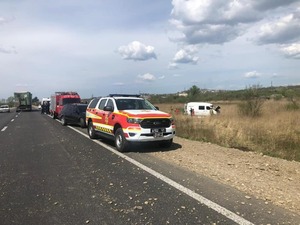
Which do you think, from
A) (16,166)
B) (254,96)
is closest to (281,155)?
(16,166)

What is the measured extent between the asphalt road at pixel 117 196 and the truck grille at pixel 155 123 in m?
1.47

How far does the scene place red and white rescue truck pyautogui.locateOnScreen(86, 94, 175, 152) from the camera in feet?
35.2

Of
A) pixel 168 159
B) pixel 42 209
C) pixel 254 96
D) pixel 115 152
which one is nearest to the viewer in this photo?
pixel 42 209

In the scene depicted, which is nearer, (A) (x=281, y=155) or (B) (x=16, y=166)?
(B) (x=16, y=166)

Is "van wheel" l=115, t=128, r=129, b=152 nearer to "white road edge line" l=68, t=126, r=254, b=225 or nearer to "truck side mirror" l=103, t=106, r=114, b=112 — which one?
"truck side mirror" l=103, t=106, r=114, b=112

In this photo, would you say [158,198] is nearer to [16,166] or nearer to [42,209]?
[42,209]

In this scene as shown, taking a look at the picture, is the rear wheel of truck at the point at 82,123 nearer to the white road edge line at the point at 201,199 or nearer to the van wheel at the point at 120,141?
the van wheel at the point at 120,141

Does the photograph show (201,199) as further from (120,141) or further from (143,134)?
(120,141)

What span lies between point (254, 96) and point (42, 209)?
28.3 metres

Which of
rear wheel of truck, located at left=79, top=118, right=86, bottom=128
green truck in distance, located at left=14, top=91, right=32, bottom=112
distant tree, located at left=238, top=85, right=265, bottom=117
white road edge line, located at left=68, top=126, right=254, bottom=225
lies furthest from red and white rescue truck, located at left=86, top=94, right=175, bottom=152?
green truck in distance, located at left=14, top=91, right=32, bottom=112

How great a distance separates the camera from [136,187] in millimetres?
6637

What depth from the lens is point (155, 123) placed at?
10930mm

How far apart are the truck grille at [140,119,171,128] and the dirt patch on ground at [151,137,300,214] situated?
0.85 meters

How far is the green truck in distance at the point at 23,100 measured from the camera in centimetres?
5616
